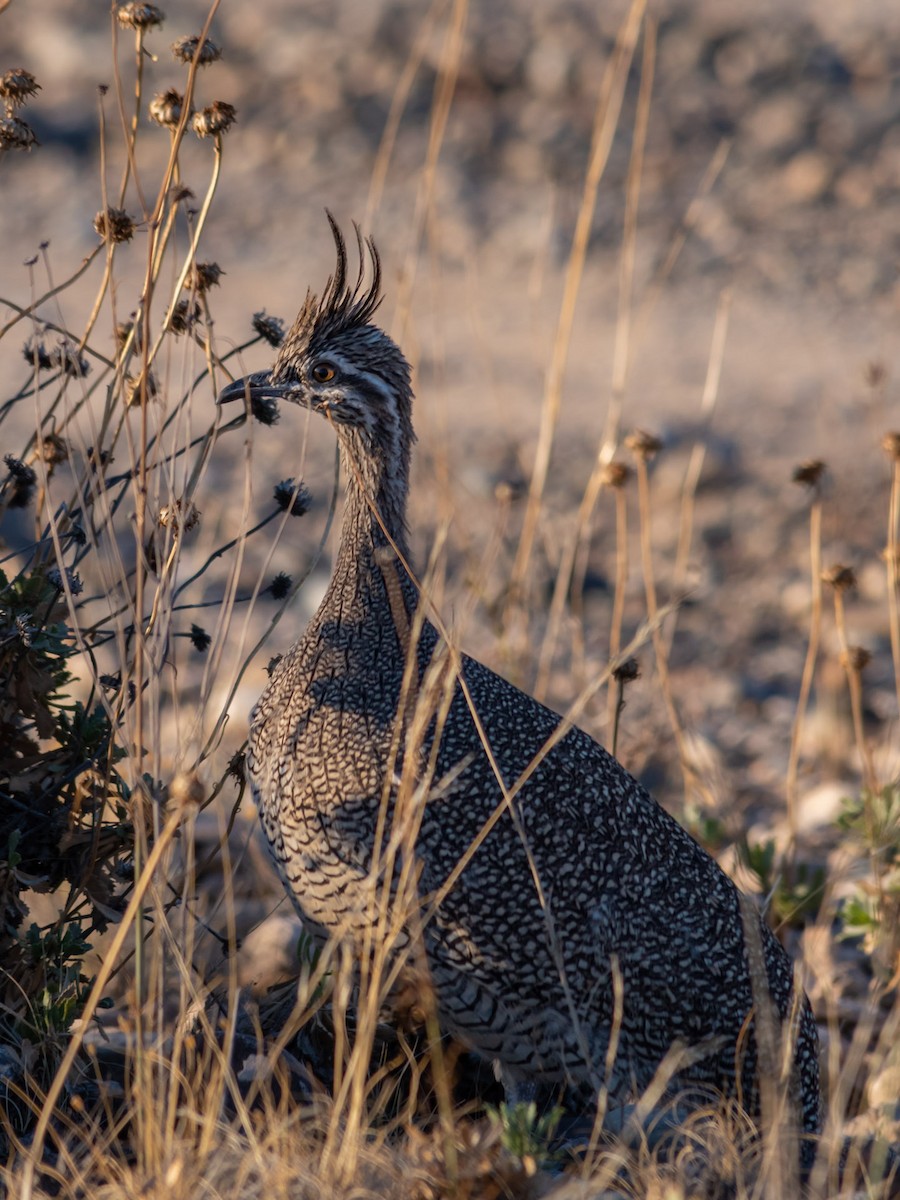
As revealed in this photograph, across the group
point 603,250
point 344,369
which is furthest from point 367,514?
point 603,250

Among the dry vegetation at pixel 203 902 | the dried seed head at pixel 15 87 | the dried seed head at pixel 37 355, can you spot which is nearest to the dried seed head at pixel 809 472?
the dry vegetation at pixel 203 902

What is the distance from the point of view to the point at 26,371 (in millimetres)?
9680

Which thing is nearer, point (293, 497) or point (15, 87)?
point (15, 87)

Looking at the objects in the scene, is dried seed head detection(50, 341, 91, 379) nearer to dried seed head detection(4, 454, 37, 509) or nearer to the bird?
dried seed head detection(4, 454, 37, 509)

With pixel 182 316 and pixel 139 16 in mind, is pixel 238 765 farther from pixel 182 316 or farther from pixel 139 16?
pixel 139 16

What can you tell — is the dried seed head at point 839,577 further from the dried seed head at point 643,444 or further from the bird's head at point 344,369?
the bird's head at point 344,369

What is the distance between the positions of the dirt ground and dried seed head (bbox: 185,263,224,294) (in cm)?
360

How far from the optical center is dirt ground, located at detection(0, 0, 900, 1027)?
325 inches

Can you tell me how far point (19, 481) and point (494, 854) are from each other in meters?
1.55

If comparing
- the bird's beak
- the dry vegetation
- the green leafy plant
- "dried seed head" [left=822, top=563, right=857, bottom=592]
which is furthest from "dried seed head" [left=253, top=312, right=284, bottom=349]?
the green leafy plant

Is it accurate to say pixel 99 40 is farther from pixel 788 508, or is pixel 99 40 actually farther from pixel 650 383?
pixel 788 508

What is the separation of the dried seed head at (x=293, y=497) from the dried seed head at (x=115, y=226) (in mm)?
706

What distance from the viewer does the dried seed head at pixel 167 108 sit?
3514 millimetres

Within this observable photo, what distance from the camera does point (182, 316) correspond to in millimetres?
3861
